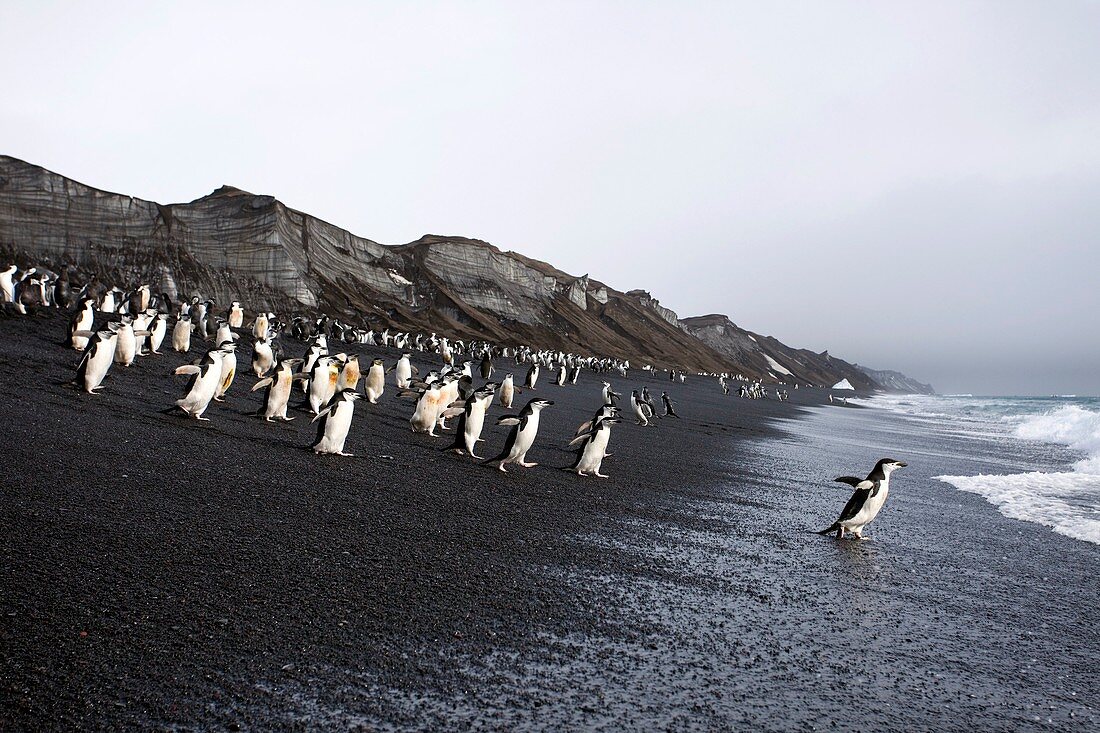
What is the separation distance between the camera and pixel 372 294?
53906 mm

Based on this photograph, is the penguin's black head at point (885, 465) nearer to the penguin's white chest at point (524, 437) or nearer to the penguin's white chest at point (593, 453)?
the penguin's white chest at point (593, 453)

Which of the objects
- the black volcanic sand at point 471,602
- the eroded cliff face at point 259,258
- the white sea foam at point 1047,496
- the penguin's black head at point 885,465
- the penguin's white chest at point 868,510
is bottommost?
the black volcanic sand at point 471,602

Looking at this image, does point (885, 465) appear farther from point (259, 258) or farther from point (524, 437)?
point (259, 258)

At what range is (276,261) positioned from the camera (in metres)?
46.8

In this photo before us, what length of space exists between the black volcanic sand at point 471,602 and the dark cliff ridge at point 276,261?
3736 cm

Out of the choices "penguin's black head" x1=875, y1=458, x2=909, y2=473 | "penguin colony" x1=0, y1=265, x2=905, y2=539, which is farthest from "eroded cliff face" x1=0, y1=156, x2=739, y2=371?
"penguin's black head" x1=875, y1=458, x2=909, y2=473

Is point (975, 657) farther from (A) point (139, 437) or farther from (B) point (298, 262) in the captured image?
(B) point (298, 262)

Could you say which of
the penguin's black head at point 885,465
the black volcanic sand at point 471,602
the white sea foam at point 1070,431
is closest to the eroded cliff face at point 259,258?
the white sea foam at point 1070,431

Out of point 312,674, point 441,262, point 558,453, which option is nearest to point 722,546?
point 312,674

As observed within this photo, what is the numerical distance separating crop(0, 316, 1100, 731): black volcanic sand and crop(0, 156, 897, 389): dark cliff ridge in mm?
37355

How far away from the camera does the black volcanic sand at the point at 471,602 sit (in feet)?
11.1

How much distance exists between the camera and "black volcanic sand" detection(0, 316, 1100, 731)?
3371mm

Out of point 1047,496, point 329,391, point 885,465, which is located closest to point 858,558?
point 885,465

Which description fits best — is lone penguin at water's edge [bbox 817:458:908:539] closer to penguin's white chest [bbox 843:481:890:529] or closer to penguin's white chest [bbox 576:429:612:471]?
penguin's white chest [bbox 843:481:890:529]
